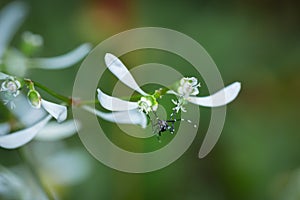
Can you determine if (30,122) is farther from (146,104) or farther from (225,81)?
(225,81)

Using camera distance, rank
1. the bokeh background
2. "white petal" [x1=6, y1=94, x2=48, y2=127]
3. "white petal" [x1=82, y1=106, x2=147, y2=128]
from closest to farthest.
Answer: "white petal" [x1=82, y1=106, x2=147, y2=128] → "white petal" [x1=6, y1=94, x2=48, y2=127] → the bokeh background

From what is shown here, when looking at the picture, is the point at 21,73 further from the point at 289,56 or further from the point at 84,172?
the point at 289,56

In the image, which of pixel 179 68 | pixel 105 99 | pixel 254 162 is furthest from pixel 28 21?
pixel 105 99

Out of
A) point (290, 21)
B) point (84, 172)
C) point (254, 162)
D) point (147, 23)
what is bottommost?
point (84, 172)

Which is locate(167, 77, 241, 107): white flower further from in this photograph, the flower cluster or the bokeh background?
the bokeh background

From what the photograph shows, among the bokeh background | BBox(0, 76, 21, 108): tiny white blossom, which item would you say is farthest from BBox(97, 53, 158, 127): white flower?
the bokeh background

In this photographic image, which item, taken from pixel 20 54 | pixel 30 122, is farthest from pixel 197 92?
pixel 20 54
